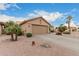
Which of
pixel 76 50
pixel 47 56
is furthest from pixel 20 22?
pixel 76 50

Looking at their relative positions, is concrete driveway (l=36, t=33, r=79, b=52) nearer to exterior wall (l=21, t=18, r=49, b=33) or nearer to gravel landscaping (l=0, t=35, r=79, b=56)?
gravel landscaping (l=0, t=35, r=79, b=56)

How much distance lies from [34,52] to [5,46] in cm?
37

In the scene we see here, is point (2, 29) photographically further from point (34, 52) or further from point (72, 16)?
point (72, 16)

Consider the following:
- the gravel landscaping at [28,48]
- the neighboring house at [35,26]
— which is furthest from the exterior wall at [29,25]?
the gravel landscaping at [28,48]

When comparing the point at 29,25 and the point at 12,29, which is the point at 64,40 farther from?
the point at 12,29

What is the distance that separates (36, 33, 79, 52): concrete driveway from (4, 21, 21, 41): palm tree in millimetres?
273

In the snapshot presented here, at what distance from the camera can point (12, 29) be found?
2.55 m

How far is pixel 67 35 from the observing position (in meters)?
2.58

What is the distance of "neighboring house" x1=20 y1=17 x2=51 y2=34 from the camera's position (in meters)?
2.58

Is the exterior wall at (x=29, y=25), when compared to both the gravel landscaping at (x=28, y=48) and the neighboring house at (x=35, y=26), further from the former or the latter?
the gravel landscaping at (x=28, y=48)

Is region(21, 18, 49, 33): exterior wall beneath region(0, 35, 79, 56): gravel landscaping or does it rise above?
above

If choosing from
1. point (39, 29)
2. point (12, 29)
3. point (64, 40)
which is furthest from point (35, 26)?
point (64, 40)

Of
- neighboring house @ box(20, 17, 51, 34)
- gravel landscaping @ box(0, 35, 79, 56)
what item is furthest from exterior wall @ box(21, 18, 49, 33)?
gravel landscaping @ box(0, 35, 79, 56)

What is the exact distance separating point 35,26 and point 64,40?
0.41m
